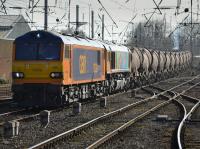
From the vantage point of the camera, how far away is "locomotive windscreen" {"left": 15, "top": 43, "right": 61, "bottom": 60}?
20094mm

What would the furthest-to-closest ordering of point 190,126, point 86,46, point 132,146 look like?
point 86,46 < point 190,126 < point 132,146

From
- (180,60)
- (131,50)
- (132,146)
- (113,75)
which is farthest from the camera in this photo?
(180,60)

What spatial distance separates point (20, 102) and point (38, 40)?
8.44 feet

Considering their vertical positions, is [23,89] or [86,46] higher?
[86,46]

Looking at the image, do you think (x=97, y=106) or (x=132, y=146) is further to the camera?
(x=97, y=106)

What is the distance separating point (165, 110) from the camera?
21797 mm

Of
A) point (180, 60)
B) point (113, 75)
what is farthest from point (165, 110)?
point (180, 60)

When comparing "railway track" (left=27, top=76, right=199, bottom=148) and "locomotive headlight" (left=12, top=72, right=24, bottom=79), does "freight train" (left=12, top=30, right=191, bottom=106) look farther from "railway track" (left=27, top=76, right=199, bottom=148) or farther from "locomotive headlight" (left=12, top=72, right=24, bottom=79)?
"railway track" (left=27, top=76, right=199, bottom=148)

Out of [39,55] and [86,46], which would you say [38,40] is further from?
[86,46]

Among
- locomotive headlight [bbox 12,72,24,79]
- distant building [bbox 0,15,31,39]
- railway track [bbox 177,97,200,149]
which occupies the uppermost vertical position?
distant building [bbox 0,15,31,39]

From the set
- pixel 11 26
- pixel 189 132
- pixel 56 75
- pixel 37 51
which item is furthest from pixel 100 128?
pixel 11 26

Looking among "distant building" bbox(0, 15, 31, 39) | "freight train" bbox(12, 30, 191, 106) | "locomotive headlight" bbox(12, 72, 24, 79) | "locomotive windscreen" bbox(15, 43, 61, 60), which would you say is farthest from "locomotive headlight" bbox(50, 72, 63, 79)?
"distant building" bbox(0, 15, 31, 39)

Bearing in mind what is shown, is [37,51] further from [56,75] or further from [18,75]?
[56,75]

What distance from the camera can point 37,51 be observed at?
20344 mm
